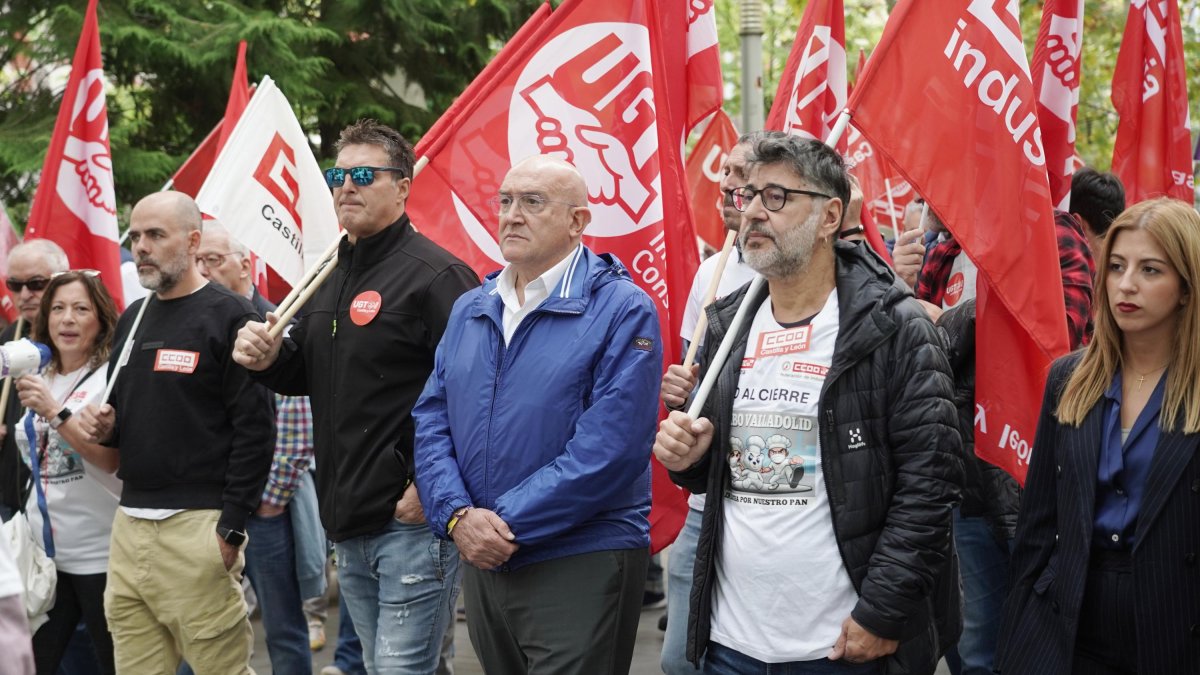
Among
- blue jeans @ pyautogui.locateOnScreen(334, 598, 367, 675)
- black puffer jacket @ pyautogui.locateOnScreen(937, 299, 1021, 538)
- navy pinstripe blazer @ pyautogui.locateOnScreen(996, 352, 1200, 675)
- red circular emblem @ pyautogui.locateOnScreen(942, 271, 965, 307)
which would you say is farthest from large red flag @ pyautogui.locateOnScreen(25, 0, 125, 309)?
navy pinstripe blazer @ pyautogui.locateOnScreen(996, 352, 1200, 675)

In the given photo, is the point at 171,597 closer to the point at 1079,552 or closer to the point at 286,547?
the point at 286,547

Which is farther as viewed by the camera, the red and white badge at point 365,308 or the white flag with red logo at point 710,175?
the white flag with red logo at point 710,175

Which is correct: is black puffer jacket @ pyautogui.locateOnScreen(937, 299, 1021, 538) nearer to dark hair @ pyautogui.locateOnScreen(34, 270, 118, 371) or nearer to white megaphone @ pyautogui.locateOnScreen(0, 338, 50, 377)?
white megaphone @ pyautogui.locateOnScreen(0, 338, 50, 377)

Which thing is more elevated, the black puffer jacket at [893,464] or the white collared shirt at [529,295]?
the white collared shirt at [529,295]

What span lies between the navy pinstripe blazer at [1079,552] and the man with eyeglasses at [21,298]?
4784mm

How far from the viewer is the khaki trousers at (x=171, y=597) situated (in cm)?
580

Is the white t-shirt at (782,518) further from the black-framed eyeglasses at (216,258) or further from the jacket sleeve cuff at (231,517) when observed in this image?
the black-framed eyeglasses at (216,258)

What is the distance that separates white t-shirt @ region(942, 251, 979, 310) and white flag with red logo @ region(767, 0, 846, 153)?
801mm

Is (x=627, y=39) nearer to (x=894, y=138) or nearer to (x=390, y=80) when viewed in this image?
(x=894, y=138)

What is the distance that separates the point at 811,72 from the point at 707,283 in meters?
1.02

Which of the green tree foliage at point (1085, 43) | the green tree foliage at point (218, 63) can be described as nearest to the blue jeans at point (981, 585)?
the green tree foliage at point (1085, 43)

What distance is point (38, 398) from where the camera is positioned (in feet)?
19.4

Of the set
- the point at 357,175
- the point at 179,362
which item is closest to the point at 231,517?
the point at 179,362

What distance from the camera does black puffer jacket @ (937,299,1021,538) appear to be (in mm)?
5289
